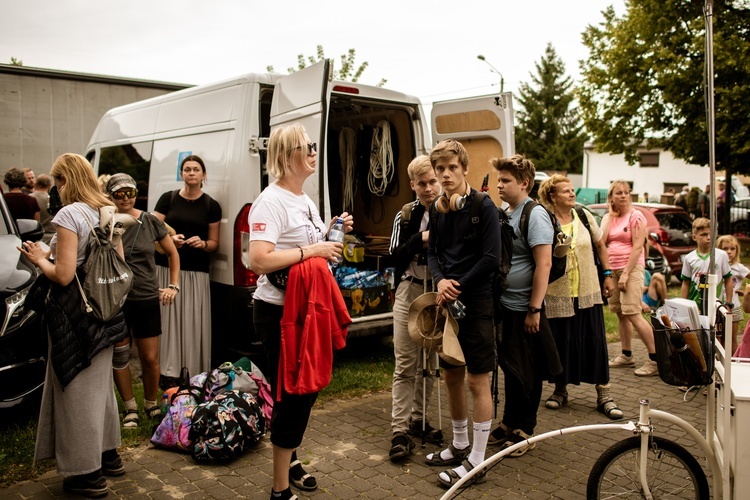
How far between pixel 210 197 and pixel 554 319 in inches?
120

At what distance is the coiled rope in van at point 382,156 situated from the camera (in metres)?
6.93

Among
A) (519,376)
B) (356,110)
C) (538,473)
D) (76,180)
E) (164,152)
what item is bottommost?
(538,473)

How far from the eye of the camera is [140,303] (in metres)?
4.71

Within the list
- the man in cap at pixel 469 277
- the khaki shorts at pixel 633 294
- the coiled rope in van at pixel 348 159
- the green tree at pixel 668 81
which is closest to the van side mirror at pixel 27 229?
the coiled rope in van at pixel 348 159

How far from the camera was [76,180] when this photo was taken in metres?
3.73

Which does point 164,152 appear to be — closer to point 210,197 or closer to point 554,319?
→ point 210,197

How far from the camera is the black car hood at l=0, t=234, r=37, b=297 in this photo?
4527 millimetres

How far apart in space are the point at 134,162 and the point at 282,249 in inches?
Result: 178

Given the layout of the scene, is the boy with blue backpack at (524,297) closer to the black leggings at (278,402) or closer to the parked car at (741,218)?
the black leggings at (278,402)

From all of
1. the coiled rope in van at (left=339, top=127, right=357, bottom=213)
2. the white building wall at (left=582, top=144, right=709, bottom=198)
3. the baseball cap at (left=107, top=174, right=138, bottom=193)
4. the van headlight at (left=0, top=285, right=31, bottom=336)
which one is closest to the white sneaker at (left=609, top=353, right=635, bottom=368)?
the coiled rope in van at (left=339, top=127, right=357, bottom=213)

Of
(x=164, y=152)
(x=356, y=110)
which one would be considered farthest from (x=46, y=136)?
(x=356, y=110)

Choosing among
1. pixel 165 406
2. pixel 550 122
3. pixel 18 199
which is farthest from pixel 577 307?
pixel 550 122

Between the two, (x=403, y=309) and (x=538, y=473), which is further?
(x=403, y=309)

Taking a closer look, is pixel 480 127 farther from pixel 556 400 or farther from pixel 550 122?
pixel 550 122
